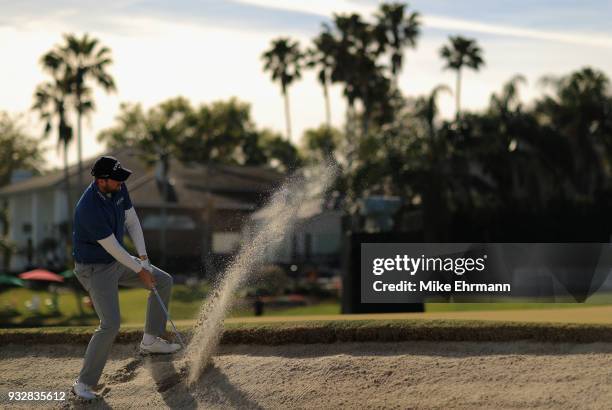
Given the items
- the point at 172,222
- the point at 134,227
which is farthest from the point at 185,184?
the point at 134,227

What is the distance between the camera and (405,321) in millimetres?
9406

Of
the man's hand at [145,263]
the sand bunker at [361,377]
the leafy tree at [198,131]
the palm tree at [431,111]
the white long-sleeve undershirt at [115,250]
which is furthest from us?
the leafy tree at [198,131]

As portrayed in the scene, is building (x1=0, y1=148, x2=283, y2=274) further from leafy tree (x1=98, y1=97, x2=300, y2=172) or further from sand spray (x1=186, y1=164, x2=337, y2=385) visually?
sand spray (x1=186, y1=164, x2=337, y2=385)

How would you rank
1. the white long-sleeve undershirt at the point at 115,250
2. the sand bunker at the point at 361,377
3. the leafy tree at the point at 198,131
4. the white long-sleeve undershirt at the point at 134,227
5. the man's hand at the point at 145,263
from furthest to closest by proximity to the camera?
the leafy tree at the point at 198,131 → the white long-sleeve undershirt at the point at 134,227 → the man's hand at the point at 145,263 → the white long-sleeve undershirt at the point at 115,250 → the sand bunker at the point at 361,377

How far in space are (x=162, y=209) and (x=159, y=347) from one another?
4139 centimetres

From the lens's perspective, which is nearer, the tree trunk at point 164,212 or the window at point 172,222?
the tree trunk at point 164,212

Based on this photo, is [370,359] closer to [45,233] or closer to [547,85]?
[547,85]

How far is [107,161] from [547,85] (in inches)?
1767

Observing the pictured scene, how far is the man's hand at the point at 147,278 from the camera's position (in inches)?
315

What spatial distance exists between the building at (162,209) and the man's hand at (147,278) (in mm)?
34694

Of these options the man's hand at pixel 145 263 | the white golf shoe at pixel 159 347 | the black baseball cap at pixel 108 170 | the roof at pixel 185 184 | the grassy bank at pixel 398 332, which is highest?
the roof at pixel 185 184

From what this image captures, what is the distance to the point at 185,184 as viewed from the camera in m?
54.5

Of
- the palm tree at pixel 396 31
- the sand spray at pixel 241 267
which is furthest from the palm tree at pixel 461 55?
the sand spray at pixel 241 267

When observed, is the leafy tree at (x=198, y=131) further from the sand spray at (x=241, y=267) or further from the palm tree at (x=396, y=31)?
the sand spray at (x=241, y=267)
